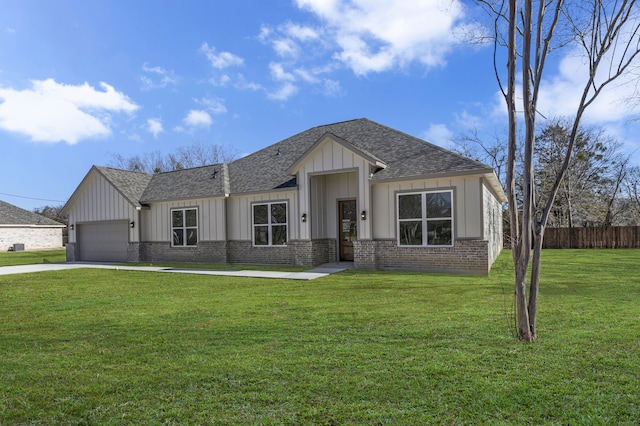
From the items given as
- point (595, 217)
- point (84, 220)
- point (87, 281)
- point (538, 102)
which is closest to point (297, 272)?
point (87, 281)

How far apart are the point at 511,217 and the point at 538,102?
1.37m

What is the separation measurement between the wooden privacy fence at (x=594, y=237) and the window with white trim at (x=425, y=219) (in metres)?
16.6

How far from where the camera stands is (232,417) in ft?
9.47

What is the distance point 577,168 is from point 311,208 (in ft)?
81.9

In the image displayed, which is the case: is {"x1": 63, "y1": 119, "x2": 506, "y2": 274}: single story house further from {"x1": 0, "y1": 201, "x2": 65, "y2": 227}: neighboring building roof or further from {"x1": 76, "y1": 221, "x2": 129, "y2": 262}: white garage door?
{"x1": 0, "y1": 201, "x2": 65, "y2": 227}: neighboring building roof

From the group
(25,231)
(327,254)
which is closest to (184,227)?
(327,254)

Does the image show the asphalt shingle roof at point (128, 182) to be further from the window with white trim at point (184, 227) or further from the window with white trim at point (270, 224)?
the window with white trim at point (270, 224)

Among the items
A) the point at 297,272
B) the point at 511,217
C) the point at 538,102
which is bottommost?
the point at 297,272

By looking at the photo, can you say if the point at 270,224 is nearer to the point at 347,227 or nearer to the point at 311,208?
the point at 311,208

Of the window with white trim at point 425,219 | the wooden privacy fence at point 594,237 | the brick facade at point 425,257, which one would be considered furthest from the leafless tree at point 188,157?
the window with white trim at point 425,219

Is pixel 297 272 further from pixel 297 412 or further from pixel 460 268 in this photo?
pixel 297 412

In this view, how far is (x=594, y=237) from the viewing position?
79.2ft

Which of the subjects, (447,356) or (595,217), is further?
(595,217)

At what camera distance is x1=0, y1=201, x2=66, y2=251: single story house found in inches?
1330
